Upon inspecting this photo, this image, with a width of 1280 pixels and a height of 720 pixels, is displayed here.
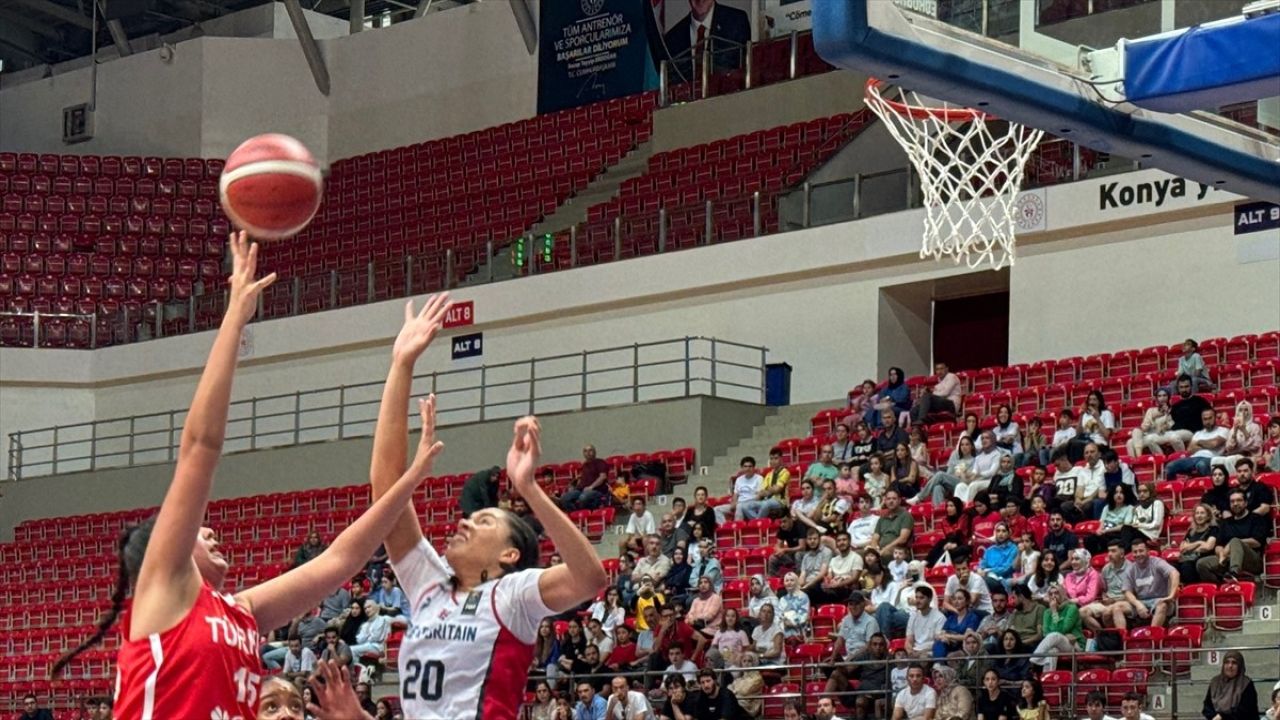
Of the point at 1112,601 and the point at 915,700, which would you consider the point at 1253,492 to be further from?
the point at 915,700

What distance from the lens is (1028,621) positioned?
13.5m

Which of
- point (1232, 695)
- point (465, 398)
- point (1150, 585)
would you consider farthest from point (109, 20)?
point (1232, 695)

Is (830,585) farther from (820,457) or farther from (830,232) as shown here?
(830,232)

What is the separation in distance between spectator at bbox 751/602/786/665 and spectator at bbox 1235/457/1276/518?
3.60 metres

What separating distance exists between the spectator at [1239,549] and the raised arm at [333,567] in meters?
10.1

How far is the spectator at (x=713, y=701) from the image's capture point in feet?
46.4

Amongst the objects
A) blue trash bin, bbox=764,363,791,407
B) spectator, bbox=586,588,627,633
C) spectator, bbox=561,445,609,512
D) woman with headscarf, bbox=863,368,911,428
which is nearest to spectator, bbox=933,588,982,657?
spectator, bbox=586,588,627,633

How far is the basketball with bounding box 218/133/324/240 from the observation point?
Answer: 4766mm

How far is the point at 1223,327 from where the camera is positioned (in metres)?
19.5

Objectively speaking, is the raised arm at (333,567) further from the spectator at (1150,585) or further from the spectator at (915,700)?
the spectator at (1150,585)

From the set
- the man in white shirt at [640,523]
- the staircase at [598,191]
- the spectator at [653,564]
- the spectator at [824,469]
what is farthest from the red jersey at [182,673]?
the staircase at [598,191]

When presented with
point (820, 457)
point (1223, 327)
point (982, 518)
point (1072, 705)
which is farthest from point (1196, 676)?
point (1223, 327)

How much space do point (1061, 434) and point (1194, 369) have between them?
1.51m

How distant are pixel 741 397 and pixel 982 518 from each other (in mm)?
8204
